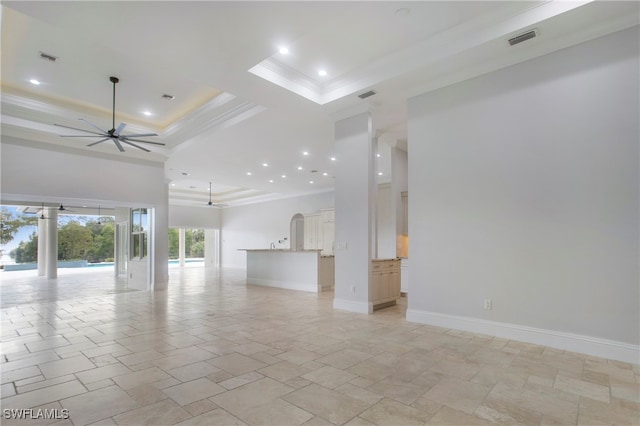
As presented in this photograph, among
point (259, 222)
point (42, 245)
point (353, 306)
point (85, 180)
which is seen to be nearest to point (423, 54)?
point (353, 306)

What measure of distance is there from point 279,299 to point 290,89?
4153 millimetres

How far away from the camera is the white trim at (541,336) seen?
124 inches

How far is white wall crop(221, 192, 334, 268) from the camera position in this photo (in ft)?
45.0

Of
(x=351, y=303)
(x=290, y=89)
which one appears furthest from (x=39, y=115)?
(x=351, y=303)

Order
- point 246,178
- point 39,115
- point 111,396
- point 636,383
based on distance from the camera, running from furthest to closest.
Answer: point 246,178 < point 39,115 < point 636,383 < point 111,396

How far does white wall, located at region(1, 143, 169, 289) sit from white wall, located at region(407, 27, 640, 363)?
6.41m

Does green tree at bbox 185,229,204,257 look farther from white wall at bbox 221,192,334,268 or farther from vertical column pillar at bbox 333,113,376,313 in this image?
vertical column pillar at bbox 333,113,376,313

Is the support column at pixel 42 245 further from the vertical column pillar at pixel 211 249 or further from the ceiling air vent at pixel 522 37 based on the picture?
the ceiling air vent at pixel 522 37

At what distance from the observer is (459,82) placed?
4.37m

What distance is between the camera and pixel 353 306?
17.7 ft

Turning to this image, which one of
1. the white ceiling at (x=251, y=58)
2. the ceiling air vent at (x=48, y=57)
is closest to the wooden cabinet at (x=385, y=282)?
the white ceiling at (x=251, y=58)

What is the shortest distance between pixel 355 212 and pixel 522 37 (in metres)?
3.18

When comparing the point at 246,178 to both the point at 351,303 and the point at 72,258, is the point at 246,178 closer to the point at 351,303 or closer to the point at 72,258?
the point at 351,303

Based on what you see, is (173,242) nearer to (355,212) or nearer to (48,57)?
(48,57)
